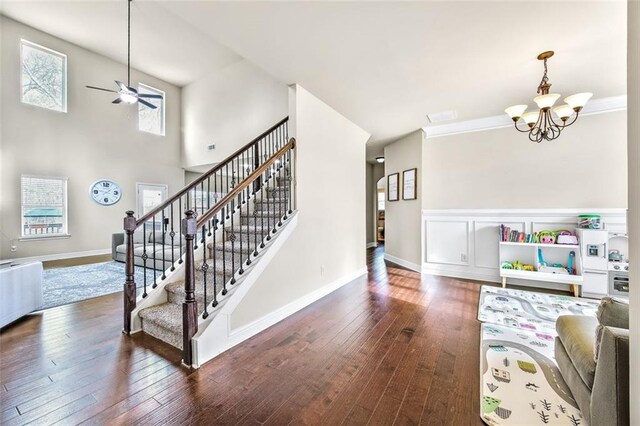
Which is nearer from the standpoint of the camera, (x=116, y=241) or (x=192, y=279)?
(x=192, y=279)

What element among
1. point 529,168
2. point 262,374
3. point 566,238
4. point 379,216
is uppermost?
point 529,168

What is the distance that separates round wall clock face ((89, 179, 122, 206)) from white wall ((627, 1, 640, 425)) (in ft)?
29.8

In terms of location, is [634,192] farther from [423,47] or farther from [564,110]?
[564,110]

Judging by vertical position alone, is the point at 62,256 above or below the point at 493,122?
below

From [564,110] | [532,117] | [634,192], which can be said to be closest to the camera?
[634,192]

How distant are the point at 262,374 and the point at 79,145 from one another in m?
7.71

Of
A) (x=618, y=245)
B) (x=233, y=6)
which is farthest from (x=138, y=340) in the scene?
(x=618, y=245)

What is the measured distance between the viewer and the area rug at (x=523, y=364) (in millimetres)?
1522

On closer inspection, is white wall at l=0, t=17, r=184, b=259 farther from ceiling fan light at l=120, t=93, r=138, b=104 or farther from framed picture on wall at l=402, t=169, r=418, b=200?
framed picture on wall at l=402, t=169, r=418, b=200

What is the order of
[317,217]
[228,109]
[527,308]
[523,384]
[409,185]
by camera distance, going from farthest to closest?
[228,109] < [409,185] < [317,217] < [527,308] < [523,384]

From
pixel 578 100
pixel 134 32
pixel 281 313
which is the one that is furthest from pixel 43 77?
pixel 578 100

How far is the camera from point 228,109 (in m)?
6.61

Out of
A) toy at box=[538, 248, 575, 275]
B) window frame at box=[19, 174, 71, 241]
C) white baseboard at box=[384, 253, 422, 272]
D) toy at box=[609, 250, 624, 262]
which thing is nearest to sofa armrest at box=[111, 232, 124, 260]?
window frame at box=[19, 174, 71, 241]

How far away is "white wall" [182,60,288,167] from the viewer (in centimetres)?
568
